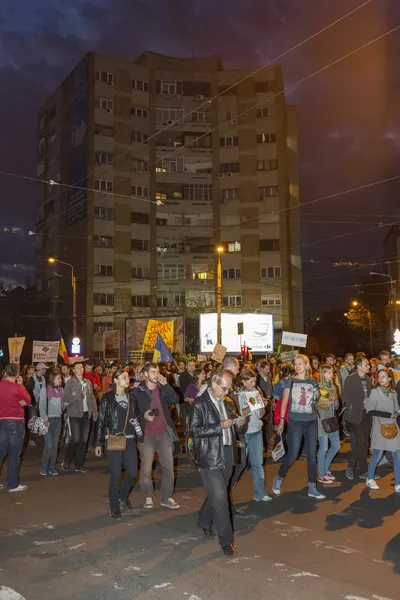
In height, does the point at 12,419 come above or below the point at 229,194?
below

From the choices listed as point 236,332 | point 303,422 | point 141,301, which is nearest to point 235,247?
point 141,301

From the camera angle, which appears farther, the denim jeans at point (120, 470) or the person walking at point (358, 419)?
the person walking at point (358, 419)

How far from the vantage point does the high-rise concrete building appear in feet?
189

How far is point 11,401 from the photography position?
9.35 metres

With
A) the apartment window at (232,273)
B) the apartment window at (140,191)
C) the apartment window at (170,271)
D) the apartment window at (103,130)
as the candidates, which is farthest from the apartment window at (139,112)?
the apartment window at (232,273)

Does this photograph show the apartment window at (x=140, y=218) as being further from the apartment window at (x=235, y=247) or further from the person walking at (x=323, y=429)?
the person walking at (x=323, y=429)

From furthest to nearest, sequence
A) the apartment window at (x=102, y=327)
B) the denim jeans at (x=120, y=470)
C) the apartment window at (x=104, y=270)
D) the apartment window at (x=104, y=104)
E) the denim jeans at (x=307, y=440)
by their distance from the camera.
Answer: the apartment window at (x=104, y=104) → the apartment window at (x=104, y=270) → the apartment window at (x=102, y=327) → the denim jeans at (x=307, y=440) → the denim jeans at (x=120, y=470)

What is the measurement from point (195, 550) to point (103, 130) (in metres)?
56.1

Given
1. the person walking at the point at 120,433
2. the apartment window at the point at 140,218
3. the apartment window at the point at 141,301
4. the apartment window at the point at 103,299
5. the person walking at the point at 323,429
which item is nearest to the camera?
the person walking at the point at 120,433

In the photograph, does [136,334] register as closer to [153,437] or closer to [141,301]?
[141,301]

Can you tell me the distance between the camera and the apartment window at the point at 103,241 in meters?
56.9

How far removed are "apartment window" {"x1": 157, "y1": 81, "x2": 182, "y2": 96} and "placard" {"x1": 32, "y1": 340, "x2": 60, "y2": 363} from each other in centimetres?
4330

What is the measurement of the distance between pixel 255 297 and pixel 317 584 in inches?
2111

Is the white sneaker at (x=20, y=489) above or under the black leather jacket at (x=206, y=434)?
under
